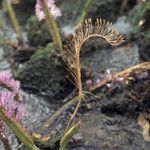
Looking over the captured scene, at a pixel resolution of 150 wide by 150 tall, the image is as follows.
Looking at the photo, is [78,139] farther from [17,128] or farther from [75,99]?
[17,128]

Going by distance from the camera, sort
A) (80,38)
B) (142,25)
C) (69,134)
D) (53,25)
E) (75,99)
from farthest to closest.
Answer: (142,25) → (53,25) → (75,99) → (80,38) → (69,134)

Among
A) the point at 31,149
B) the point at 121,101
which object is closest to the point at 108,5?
the point at 121,101

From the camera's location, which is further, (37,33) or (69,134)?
(37,33)

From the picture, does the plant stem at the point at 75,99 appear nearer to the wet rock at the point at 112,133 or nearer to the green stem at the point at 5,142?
the wet rock at the point at 112,133

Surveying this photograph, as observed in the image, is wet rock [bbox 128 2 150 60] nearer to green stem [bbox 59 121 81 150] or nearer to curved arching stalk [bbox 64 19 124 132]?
curved arching stalk [bbox 64 19 124 132]

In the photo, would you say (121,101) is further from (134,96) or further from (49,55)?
(49,55)

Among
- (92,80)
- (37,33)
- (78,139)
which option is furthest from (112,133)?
(37,33)

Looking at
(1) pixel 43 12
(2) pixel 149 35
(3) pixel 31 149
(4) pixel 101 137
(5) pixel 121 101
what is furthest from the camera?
(2) pixel 149 35

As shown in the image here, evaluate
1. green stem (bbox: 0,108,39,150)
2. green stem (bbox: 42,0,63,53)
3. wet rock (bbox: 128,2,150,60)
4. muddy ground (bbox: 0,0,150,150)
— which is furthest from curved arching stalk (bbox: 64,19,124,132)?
wet rock (bbox: 128,2,150,60)
